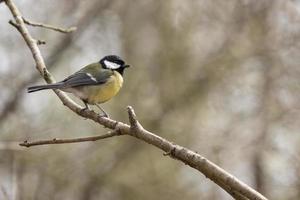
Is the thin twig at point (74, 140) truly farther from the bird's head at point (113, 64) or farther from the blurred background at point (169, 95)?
the blurred background at point (169, 95)

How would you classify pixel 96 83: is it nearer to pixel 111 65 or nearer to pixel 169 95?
pixel 111 65

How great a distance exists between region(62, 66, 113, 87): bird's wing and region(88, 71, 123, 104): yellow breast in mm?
31

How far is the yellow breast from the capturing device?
4.45 meters

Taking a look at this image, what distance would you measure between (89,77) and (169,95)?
5.09 meters

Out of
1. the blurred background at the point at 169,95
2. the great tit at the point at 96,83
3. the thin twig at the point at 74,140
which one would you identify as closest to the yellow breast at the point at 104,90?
the great tit at the point at 96,83

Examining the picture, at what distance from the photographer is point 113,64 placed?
4.82 meters

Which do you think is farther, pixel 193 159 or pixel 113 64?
pixel 113 64

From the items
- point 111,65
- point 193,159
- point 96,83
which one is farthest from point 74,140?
point 111,65

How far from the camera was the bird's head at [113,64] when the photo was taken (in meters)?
4.77

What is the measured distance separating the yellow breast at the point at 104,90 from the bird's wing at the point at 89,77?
31 mm

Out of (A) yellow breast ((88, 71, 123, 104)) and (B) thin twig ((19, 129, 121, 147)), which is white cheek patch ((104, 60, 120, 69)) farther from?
(B) thin twig ((19, 129, 121, 147))

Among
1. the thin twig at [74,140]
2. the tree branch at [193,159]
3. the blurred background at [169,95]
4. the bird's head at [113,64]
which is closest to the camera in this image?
the tree branch at [193,159]

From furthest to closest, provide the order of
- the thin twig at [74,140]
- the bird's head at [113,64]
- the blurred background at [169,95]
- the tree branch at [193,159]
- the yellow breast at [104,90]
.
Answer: the blurred background at [169,95] < the bird's head at [113,64] < the yellow breast at [104,90] < the thin twig at [74,140] < the tree branch at [193,159]

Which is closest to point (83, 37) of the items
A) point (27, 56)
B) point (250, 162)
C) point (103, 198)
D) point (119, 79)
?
point (27, 56)
